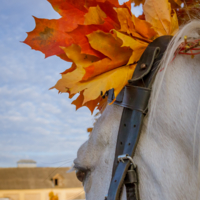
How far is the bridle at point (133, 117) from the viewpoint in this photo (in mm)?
958

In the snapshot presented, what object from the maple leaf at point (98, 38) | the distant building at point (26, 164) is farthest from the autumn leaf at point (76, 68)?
the distant building at point (26, 164)

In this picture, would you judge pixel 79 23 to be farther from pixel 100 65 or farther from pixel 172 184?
pixel 172 184

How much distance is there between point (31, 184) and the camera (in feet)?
95.5

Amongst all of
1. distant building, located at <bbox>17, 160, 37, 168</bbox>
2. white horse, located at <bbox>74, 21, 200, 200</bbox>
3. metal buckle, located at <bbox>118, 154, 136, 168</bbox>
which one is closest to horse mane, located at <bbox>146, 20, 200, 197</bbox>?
white horse, located at <bbox>74, 21, 200, 200</bbox>

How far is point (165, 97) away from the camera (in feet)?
3.03

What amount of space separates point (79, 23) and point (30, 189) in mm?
31106

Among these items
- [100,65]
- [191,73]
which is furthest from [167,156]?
[100,65]

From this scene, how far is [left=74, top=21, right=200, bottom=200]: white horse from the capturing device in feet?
2.86

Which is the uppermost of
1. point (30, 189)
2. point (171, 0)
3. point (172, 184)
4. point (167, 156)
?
point (171, 0)

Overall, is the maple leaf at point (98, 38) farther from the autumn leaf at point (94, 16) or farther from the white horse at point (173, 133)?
the white horse at point (173, 133)

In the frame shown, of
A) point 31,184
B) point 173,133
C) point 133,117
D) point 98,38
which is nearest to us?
point 173,133

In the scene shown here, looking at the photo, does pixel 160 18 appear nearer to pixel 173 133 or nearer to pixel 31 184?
pixel 173 133

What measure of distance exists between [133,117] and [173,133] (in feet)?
0.61

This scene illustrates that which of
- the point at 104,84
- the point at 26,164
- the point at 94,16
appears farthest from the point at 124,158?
the point at 26,164
